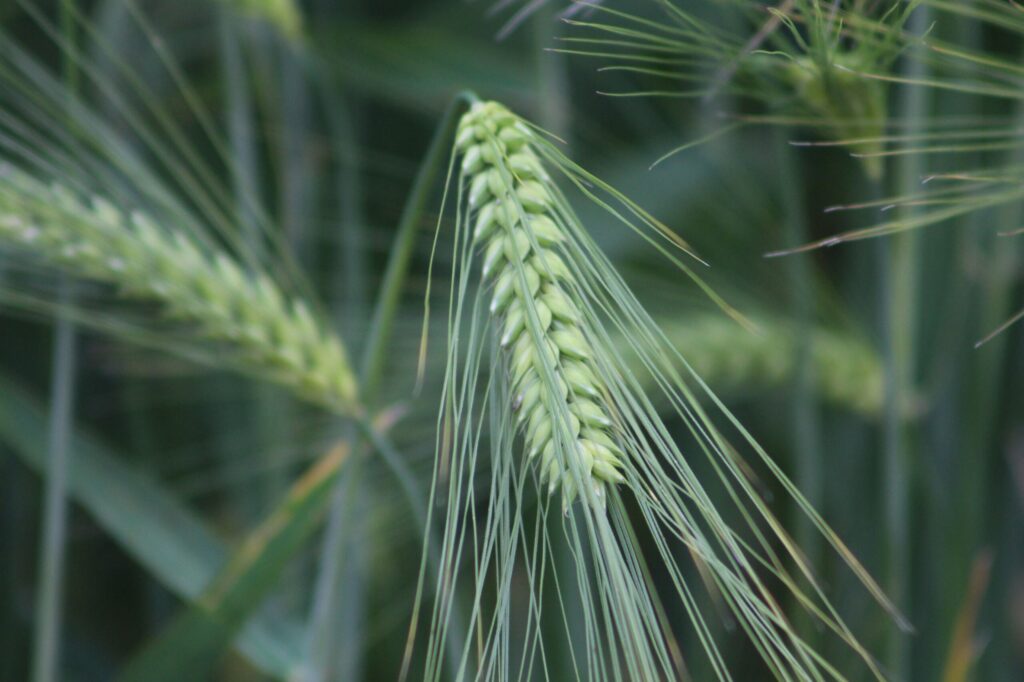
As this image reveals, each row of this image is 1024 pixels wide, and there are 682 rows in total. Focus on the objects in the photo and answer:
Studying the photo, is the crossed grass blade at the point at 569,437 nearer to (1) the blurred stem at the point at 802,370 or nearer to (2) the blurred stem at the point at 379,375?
(2) the blurred stem at the point at 379,375

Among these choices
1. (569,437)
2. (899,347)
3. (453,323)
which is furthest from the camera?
(899,347)

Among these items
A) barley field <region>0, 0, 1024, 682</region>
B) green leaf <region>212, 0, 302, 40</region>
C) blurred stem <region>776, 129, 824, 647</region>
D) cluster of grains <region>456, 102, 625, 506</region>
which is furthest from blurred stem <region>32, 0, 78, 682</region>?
blurred stem <region>776, 129, 824, 647</region>

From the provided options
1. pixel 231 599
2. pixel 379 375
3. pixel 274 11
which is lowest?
pixel 231 599

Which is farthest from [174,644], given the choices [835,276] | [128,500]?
[835,276]

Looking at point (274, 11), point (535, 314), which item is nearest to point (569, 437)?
point (535, 314)

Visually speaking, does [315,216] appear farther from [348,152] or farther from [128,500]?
[128,500]

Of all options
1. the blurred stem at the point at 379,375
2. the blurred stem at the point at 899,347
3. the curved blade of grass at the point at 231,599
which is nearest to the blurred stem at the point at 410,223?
the blurred stem at the point at 379,375

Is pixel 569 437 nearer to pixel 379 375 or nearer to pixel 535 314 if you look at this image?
pixel 535 314

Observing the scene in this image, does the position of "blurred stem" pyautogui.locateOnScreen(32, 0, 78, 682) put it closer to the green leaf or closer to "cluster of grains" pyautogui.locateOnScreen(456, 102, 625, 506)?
the green leaf
